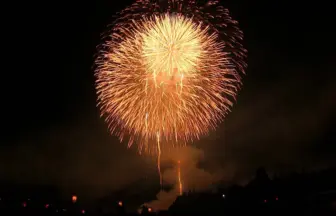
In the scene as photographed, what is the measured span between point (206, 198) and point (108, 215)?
123 ft

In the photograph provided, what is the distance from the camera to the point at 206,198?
79.9m
